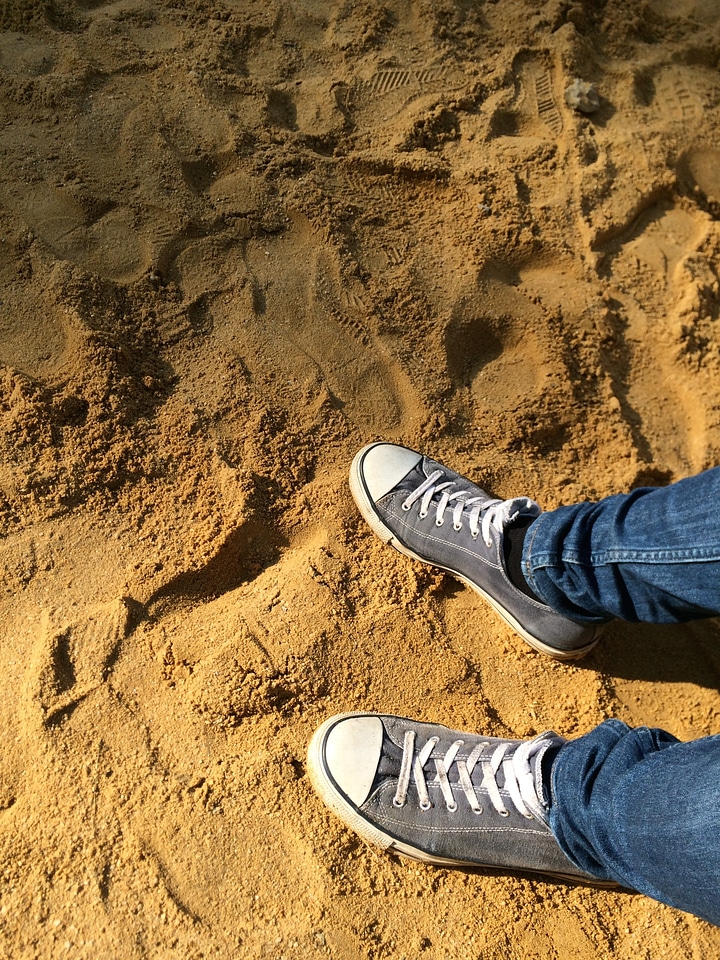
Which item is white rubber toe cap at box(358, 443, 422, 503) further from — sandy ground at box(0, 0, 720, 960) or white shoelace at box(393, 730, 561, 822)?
white shoelace at box(393, 730, 561, 822)

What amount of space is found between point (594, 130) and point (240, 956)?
241 cm

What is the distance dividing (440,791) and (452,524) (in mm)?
595

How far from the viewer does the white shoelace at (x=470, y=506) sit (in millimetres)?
1586

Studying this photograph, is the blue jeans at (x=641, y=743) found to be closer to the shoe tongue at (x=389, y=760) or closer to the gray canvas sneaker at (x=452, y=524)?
the gray canvas sneaker at (x=452, y=524)

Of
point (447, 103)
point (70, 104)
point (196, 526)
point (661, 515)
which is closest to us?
point (661, 515)

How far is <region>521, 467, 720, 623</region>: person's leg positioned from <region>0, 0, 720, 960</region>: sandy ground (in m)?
0.28

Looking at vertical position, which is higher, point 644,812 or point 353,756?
point 644,812

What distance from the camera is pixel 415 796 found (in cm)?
141

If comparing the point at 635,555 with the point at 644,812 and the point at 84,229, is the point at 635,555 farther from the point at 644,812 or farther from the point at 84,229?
the point at 84,229

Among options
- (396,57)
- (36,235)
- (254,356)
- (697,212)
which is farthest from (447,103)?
(36,235)

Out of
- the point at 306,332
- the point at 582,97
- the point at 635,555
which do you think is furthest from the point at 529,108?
the point at 635,555

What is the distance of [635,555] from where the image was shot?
1.24 m

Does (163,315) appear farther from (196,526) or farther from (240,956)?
(240,956)

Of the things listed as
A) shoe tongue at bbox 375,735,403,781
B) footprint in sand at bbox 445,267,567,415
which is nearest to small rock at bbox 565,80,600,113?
footprint in sand at bbox 445,267,567,415
